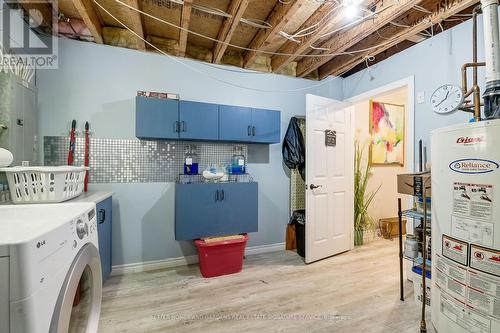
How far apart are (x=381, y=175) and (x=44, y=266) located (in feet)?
14.8

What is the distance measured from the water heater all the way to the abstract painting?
2.58 m

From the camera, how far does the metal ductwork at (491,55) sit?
1440 millimetres

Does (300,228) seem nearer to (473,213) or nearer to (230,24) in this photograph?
(473,213)

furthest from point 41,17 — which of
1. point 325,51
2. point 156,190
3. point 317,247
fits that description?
point 317,247

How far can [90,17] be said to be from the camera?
2057mm

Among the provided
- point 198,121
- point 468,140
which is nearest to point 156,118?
point 198,121

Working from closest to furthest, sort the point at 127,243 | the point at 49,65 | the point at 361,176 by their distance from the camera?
1. the point at 49,65
2. the point at 127,243
3. the point at 361,176

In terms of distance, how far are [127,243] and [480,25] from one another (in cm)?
395

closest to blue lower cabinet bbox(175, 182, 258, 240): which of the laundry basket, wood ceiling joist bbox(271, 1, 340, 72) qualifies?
the laundry basket

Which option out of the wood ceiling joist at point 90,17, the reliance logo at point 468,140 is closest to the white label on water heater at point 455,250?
the reliance logo at point 468,140

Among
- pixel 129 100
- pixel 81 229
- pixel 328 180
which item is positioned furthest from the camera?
pixel 328 180

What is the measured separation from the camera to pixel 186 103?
246 cm

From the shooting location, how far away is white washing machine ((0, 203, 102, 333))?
24.2 inches

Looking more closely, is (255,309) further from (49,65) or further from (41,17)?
(41,17)
